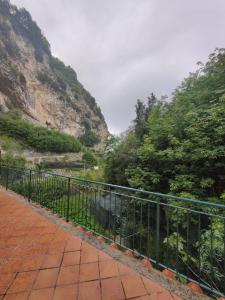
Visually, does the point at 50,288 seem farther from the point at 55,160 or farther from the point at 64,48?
the point at 64,48

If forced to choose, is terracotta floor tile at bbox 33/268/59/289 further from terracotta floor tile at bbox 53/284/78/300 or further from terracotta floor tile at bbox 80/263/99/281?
terracotta floor tile at bbox 80/263/99/281

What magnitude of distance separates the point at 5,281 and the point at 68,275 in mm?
619

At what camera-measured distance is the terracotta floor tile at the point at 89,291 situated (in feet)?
5.87

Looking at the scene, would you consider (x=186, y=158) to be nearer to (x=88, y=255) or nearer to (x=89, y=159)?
(x=88, y=255)

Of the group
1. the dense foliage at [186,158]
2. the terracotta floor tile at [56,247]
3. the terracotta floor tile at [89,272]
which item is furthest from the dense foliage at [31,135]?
the terracotta floor tile at [89,272]

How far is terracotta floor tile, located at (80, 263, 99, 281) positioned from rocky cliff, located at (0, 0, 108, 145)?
37.3 m

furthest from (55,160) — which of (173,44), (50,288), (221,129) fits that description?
(50,288)

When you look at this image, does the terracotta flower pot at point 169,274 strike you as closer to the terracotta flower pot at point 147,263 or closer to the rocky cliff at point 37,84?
the terracotta flower pot at point 147,263

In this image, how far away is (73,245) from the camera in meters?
2.79

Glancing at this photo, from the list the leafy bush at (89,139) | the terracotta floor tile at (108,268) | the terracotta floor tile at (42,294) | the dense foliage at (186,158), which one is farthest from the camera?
the leafy bush at (89,139)

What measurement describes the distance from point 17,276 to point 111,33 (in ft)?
60.1

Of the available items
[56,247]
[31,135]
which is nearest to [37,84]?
[31,135]

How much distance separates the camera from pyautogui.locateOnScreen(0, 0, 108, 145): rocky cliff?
130ft

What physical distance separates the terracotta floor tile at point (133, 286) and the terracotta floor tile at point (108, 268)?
136mm
